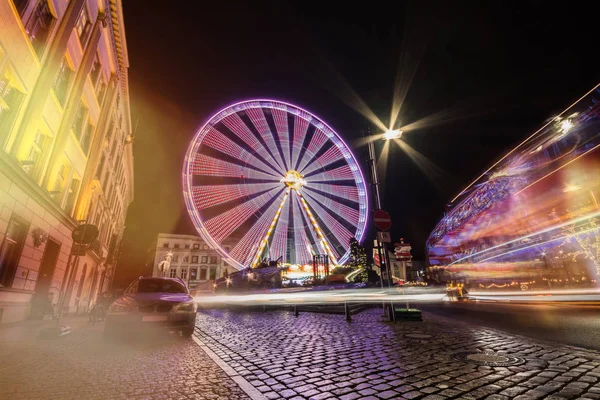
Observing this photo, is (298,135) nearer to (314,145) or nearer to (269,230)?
(314,145)

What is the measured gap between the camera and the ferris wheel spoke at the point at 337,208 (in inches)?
1046

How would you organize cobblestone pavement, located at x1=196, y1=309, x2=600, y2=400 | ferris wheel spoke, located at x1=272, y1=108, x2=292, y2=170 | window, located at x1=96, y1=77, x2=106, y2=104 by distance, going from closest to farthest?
cobblestone pavement, located at x1=196, y1=309, x2=600, y2=400
window, located at x1=96, y1=77, x2=106, y2=104
ferris wheel spoke, located at x1=272, y1=108, x2=292, y2=170

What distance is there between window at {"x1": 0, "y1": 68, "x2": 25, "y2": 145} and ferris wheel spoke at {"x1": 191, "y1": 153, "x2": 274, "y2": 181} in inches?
457

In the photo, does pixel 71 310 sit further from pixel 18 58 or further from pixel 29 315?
pixel 18 58

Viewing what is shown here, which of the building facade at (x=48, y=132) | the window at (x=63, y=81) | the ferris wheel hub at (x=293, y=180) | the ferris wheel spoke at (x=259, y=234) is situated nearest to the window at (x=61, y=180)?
the building facade at (x=48, y=132)

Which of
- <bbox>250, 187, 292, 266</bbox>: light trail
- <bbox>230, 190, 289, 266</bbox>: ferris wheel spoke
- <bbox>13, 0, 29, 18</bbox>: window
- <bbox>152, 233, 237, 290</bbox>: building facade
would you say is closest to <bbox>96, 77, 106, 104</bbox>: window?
<bbox>13, 0, 29, 18</bbox>: window

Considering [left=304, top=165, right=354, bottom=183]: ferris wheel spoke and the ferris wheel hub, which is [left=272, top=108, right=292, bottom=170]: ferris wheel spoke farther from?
[left=304, top=165, right=354, bottom=183]: ferris wheel spoke

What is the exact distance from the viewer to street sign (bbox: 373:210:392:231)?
930 centimetres

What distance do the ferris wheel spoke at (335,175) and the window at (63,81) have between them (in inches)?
750

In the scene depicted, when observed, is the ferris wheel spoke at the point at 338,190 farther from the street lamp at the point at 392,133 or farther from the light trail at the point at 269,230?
the street lamp at the point at 392,133

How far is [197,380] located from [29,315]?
12167 mm

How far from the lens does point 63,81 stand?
13.7 meters

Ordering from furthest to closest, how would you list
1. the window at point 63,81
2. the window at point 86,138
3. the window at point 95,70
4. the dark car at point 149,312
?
the window at point 95,70, the window at point 86,138, the window at point 63,81, the dark car at point 149,312

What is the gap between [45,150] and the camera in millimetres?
12430
